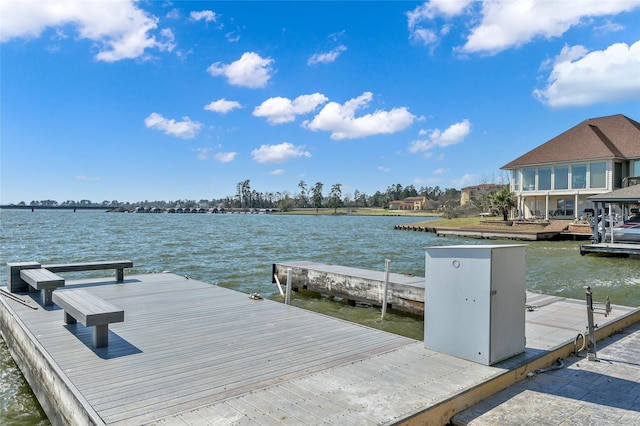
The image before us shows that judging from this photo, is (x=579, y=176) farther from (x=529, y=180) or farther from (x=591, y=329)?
(x=591, y=329)

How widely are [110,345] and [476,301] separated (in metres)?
4.13

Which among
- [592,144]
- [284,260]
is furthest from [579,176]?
[284,260]

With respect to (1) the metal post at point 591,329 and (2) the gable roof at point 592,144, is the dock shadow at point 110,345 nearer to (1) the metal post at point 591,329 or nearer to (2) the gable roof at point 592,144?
(1) the metal post at point 591,329

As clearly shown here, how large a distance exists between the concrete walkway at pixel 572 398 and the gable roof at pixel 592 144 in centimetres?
3349

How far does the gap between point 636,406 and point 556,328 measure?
88.0 inches

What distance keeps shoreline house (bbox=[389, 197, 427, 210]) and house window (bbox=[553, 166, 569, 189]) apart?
104 m

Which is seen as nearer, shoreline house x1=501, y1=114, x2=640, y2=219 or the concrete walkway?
the concrete walkway

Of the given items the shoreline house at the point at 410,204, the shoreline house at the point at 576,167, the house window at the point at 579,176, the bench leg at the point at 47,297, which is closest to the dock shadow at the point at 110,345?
the bench leg at the point at 47,297

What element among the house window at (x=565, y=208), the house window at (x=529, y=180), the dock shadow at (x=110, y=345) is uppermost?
the house window at (x=529, y=180)

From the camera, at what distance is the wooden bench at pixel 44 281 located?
6.86 meters

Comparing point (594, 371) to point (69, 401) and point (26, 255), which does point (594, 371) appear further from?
point (26, 255)

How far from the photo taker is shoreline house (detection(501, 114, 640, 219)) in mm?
32938

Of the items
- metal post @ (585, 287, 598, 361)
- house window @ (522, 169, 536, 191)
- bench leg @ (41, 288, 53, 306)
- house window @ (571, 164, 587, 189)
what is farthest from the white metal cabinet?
house window @ (522, 169, 536, 191)

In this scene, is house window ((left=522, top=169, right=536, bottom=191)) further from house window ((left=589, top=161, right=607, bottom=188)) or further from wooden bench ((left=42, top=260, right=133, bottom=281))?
wooden bench ((left=42, top=260, right=133, bottom=281))
